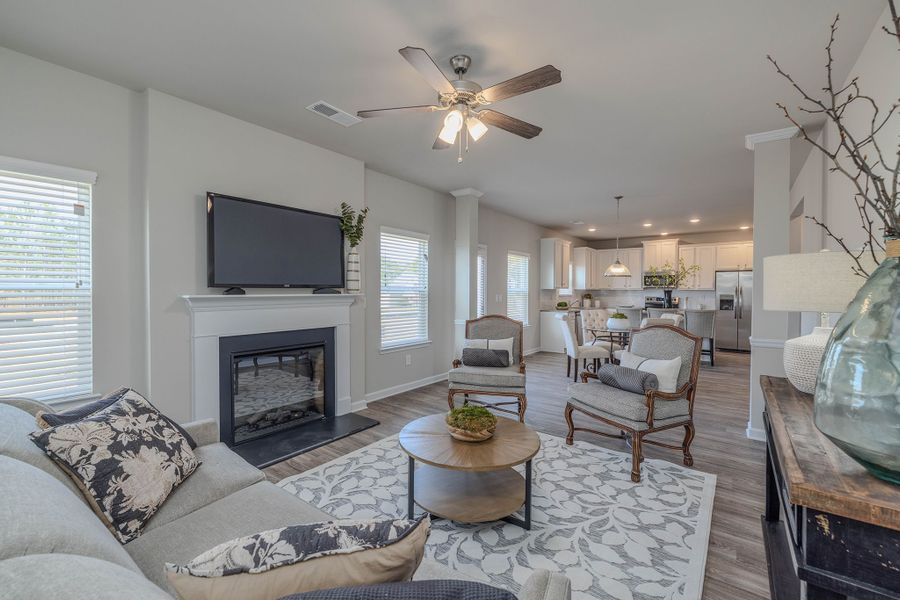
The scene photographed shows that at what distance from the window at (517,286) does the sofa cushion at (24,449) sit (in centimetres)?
630

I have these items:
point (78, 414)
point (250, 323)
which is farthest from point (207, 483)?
point (250, 323)

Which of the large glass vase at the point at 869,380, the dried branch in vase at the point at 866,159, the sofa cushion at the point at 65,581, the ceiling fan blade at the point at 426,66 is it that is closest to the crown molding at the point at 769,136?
the dried branch in vase at the point at 866,159

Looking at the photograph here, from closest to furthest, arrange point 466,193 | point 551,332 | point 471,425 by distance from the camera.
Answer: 1. point 471,425
2. point 466,193
3. point 551,332

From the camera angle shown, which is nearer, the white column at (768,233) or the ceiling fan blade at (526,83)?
the ceiling fan blade at (526,83)

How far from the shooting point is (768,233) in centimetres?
340

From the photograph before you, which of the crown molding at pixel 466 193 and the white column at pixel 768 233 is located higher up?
the crown molding at pixel 466 193

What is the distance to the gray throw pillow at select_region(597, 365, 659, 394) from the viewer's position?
Result: 2.81 m

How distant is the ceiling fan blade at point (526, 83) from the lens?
189 cm

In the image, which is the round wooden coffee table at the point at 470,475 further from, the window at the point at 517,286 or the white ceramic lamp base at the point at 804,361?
the window at the point at 517,286

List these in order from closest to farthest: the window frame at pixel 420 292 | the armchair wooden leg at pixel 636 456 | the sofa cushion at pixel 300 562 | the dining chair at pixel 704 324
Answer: the sofa cushion at pixel 300 562
the armchair wooden leg at pixel 636 456
the window frame at pixel 420 292
the dining chair at pixel 704 324

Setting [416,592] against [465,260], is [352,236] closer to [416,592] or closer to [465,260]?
[465,260]

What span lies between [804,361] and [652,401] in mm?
1225

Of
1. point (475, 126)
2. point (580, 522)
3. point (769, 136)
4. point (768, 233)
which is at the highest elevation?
point (769, 136)

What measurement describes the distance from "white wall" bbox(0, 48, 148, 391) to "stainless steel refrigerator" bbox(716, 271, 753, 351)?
9593 mm
